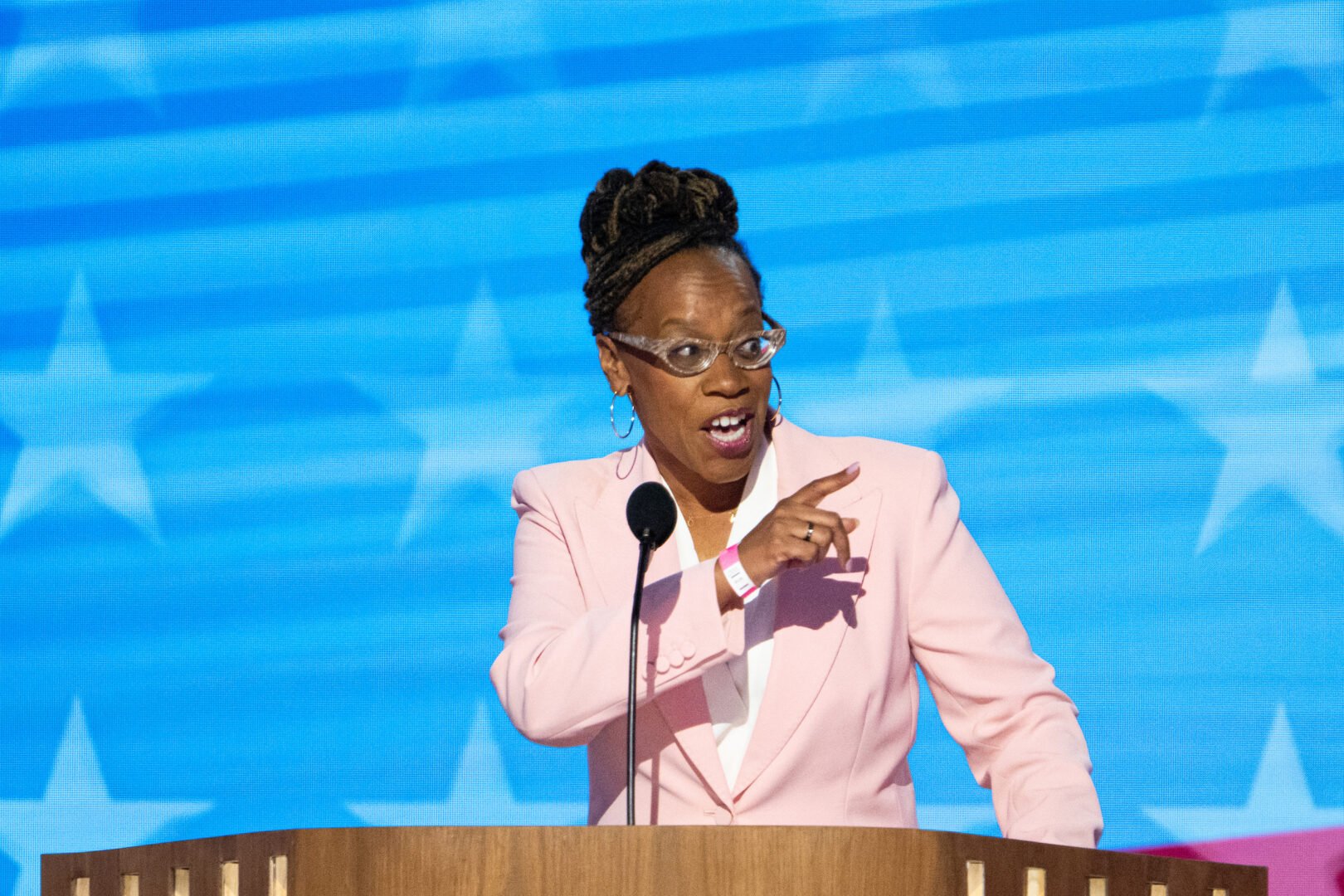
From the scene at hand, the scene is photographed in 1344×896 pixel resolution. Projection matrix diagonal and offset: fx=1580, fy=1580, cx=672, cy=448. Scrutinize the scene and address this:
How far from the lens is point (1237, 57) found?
3.26 m

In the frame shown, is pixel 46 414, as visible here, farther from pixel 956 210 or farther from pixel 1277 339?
pixel 1277 339

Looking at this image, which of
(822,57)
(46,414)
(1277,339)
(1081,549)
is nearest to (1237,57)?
(1277,339)

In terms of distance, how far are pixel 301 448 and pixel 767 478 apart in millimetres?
1565

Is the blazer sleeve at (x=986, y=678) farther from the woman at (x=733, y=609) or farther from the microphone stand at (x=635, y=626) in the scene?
the microphone stand at (x=635, y=626)

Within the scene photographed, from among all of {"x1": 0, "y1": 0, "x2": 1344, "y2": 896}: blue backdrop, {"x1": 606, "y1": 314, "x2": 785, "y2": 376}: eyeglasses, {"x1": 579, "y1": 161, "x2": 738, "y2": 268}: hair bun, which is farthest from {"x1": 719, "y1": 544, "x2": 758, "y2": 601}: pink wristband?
{"x1": 0, "y1": 0, "x2": 1344, "y2": 896}: blue backdrop

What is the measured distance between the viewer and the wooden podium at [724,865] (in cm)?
149

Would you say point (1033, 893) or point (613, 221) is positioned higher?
point (613, 221)

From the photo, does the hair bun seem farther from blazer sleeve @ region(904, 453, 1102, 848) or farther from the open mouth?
blazer sleeve @ region(904, 453, 1102, 848)

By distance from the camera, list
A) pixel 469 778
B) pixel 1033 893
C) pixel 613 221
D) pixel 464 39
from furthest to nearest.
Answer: pixel 464 39 → pixel 469 778 → pixel 613 221 → pixel 1033 893

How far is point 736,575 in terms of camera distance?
187 cm

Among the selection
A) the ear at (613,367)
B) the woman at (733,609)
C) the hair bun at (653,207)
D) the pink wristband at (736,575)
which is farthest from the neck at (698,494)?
the pink wristband at (736,575)

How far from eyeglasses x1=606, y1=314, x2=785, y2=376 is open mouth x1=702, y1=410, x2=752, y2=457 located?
7 cm

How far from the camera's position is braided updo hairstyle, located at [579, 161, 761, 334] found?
Answer: 2266 mm

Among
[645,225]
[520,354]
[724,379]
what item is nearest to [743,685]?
[724,379]
